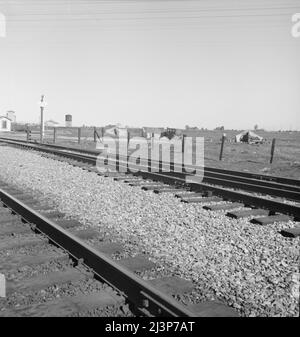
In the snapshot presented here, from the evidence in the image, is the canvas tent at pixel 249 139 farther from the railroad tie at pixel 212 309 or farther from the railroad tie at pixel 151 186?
the railroad tie at pixel 212 309

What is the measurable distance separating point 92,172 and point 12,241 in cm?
766

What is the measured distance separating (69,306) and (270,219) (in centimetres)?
448

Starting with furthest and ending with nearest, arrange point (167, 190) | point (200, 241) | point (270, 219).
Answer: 1. point (167, 190)
2. point (270, 219)
3. point (200, 241)

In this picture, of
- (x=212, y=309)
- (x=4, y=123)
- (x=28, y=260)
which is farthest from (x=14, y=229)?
(x=4, y=123)

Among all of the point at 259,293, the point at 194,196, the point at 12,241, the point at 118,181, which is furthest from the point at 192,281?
the point at 118,181

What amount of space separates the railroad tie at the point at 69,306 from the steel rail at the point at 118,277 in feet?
0.56

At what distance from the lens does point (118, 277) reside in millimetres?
4098

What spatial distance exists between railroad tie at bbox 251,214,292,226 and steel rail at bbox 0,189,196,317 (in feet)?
11.1

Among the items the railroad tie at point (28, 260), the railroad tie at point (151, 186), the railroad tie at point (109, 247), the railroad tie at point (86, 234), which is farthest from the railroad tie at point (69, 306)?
the railroad tie at point (151, 186)

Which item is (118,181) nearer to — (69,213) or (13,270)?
(69,213)

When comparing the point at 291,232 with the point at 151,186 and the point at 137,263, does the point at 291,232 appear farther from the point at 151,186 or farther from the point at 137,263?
the point at 151,186

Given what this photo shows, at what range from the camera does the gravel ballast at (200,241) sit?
4.14m

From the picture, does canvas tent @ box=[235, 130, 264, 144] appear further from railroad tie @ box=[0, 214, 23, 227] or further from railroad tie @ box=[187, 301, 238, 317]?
railroad tie @ box=[187, 301, 238, 317]

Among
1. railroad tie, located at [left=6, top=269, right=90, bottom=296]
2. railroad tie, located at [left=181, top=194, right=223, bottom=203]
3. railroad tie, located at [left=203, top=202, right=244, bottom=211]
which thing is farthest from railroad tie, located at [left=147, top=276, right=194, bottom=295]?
railroad tie, located at [left=181, top=194, right=223, bottom=203]
